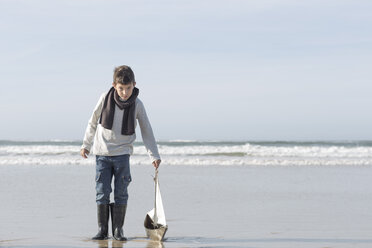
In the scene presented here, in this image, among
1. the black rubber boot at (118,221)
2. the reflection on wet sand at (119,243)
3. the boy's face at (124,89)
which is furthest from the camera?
the black rubber boot at (118,221)

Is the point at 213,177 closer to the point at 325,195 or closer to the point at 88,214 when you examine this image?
the point at 325,195

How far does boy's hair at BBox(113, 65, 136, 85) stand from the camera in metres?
4.43

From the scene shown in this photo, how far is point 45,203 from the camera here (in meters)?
6.93

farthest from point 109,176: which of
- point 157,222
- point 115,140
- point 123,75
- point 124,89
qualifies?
point 123,75

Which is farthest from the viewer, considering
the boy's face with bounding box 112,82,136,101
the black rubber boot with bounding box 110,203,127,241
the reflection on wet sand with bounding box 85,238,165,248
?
the black rubber boot with bounding box 110,203,127,241

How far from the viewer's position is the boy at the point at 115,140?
4.57m

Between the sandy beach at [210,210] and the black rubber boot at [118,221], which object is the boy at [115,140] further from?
the sandy beach at [210,210]

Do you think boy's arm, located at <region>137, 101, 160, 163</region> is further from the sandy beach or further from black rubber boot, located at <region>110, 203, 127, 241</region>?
the sandy beach

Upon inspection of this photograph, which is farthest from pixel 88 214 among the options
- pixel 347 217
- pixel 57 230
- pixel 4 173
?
pixel 4 173

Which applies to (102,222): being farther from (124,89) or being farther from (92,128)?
(124,89)

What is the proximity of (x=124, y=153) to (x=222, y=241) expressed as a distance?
1.26 metres

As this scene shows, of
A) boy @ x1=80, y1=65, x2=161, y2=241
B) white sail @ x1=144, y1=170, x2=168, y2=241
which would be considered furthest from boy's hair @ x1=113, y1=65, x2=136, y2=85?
white sail @ x1=144, y1=170, x2=168, y2=241

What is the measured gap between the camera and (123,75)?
4.44m

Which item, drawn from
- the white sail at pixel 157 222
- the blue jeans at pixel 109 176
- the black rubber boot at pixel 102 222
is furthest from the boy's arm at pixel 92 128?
the white sail at pixel 157 222
